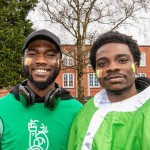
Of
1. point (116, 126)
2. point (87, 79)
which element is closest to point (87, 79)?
point (87, 79)

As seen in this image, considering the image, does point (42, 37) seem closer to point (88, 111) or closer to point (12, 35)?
point (88, 111)

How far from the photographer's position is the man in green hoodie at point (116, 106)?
7.04ft

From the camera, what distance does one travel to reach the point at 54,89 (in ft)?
9.73

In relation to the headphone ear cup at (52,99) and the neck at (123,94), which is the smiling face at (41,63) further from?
the neck at (123,94)

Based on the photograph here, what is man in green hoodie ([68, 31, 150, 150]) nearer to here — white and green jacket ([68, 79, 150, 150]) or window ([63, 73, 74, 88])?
white and green jacket ([68, 79, 150, 150])

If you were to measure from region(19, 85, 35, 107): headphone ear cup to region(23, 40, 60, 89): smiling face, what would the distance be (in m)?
0.13

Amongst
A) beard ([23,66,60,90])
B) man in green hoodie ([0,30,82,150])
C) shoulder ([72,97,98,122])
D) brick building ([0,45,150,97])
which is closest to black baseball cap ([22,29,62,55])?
man in green hoodie ([0,30,82,150])

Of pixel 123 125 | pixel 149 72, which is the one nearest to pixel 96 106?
pixel 123 125

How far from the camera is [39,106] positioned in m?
2.89

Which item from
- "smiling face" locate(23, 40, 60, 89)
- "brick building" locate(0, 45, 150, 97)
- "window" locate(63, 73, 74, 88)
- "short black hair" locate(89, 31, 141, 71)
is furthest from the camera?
"window" locate(63, 73, 74, 88)

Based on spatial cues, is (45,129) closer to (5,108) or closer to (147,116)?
(5,108)

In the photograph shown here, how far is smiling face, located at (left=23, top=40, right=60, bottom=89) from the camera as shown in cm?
294

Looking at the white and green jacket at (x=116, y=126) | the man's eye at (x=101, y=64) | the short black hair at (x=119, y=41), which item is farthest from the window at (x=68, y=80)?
the white and green jacket at (x=116, y=126)

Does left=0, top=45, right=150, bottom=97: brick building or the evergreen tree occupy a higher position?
the evergreen tree
